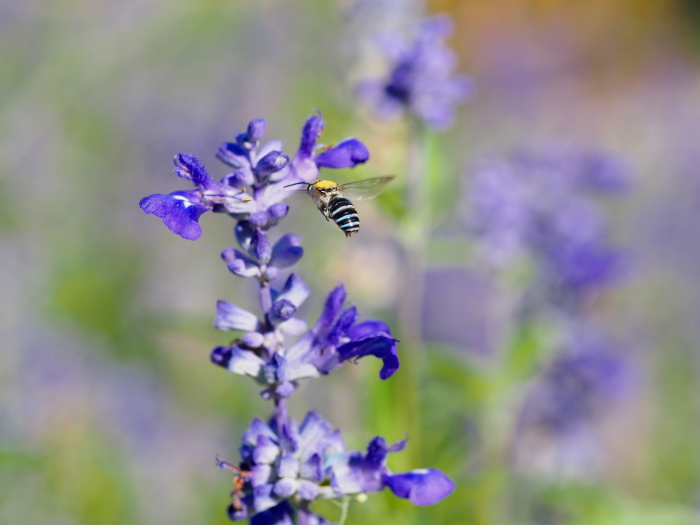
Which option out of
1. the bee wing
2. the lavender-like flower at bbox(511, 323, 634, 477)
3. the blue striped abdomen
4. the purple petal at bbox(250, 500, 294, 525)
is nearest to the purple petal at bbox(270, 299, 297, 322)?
the purple petal at bbox(250, 500, 294, 525)

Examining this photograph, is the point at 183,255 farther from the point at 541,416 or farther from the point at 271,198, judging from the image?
the point at 271,198

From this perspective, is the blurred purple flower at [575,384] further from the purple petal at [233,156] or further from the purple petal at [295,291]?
the purple petal at [233,156]

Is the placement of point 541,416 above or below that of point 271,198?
above

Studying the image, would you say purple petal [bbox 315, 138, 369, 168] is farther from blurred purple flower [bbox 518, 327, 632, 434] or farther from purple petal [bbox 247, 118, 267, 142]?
blurred purple flower [bbox 518, 327, 632, 434]

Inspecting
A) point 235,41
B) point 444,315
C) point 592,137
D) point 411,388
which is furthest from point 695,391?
point 235,41

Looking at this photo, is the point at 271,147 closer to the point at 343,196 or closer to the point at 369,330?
the point at 369,330

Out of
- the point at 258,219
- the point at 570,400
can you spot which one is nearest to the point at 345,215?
the point at 258,219

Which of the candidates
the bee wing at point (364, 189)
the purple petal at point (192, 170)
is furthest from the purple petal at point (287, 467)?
the bee wing at point (364, 189)
